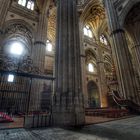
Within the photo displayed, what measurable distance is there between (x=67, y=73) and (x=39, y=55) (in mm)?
7780

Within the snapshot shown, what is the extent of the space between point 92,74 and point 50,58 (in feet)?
29.9

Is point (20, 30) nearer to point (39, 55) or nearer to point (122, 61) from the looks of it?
point (39, 55)

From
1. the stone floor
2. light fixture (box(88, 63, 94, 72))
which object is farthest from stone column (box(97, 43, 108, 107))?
the stone floor

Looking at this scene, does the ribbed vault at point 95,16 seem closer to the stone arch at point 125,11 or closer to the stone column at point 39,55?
the stone arch at point 125,11

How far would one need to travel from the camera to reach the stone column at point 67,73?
5125 millimetres

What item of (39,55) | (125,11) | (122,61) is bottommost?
(122,61)

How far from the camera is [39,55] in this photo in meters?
12.8

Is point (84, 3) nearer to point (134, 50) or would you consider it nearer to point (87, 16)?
point (87, 16)

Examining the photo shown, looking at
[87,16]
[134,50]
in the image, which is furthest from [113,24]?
[87,16]

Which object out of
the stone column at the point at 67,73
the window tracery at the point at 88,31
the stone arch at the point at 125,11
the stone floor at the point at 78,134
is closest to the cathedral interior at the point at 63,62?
the stone column at the point at 67,73

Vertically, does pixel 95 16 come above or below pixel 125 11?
above

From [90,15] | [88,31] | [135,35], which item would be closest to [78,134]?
[135,35]

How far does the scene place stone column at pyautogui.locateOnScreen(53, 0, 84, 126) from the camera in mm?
5125

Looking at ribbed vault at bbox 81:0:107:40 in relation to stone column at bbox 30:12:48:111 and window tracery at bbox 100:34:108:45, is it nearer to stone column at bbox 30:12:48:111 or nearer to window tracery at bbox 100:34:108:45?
window tracery at bbox 100:34:108:45
